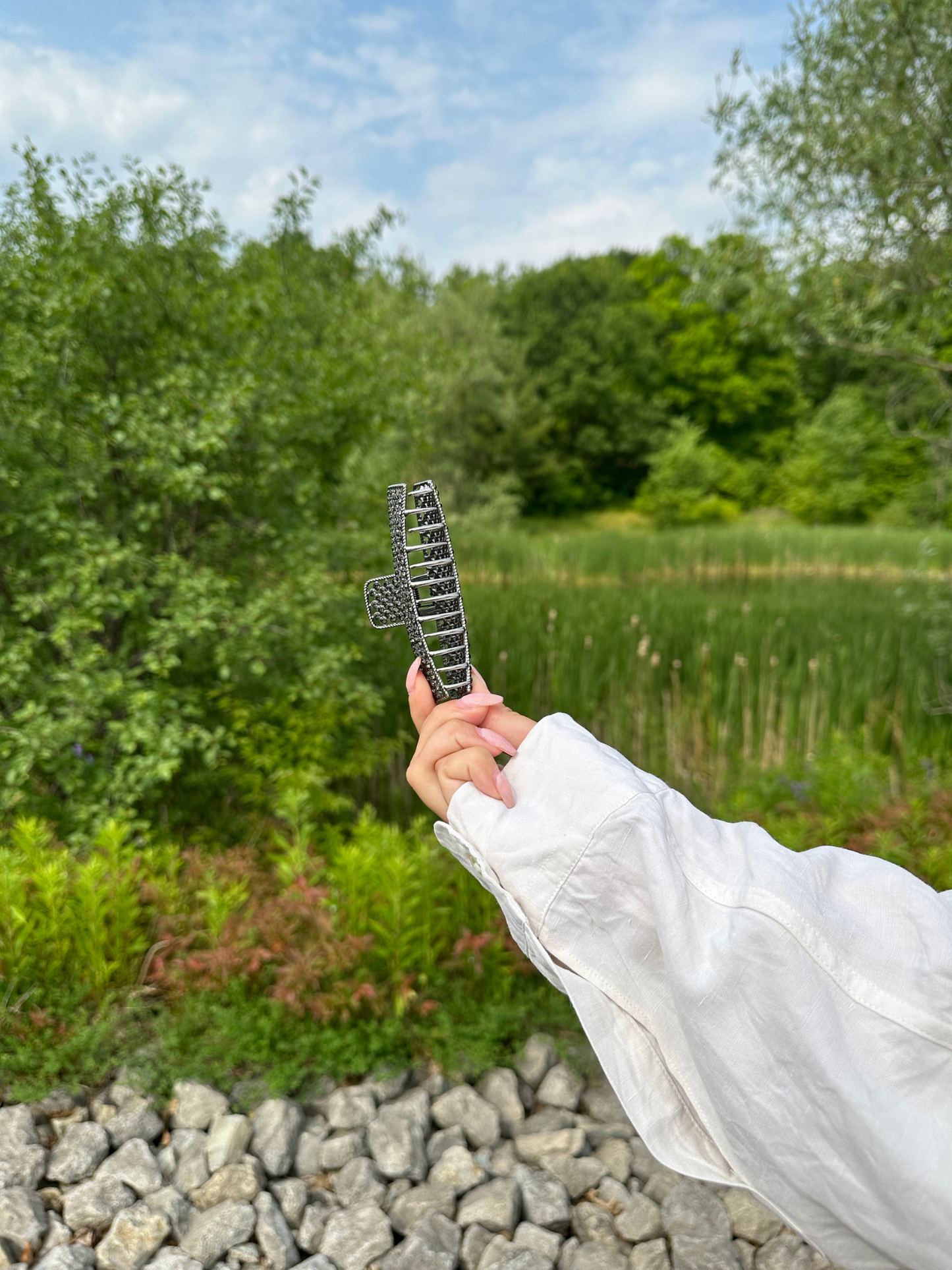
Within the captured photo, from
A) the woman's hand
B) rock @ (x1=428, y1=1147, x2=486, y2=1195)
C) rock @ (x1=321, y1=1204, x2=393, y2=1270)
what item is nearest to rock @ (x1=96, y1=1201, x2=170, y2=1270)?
rock @ (x1=321, y1=1204, x2=393, y2=1270)

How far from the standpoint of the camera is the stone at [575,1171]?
2.10m

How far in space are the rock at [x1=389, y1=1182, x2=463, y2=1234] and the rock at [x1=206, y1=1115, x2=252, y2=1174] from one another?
0.41 metres

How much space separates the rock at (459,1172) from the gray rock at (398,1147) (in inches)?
1.9

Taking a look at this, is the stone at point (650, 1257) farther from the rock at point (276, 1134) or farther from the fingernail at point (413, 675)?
the fingernail at point (413, 675)

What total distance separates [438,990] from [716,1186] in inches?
35.8

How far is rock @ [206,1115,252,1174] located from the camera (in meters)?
2.09

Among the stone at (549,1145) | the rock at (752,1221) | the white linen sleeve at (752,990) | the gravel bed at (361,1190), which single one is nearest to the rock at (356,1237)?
the gravel bed at (361,1190)

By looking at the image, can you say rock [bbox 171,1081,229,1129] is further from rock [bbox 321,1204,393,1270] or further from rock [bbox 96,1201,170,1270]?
rock [bbox 321,1204,393,1270]

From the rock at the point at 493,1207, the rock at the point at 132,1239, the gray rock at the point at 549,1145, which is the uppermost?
the rock at the point at 132,1239

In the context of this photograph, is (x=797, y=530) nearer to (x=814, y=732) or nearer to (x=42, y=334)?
(x=814, y=732)

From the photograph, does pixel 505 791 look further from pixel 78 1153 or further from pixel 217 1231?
pixel 78 1153

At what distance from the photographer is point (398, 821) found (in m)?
4.55

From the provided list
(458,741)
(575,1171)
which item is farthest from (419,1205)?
(458,741)

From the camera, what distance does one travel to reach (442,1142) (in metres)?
2.21
